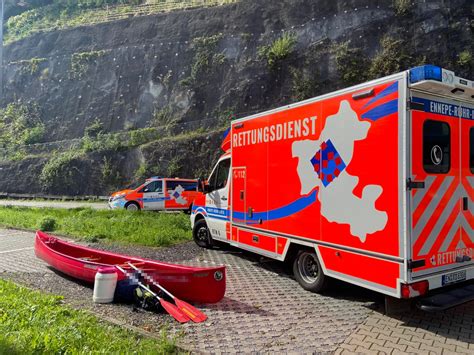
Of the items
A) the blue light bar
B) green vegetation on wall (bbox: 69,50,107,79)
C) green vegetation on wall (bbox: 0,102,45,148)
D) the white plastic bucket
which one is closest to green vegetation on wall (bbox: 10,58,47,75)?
green vegetation on wall (bbox: 0,102,45,148)

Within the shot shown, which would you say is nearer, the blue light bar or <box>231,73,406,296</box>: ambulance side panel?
the blue light bar

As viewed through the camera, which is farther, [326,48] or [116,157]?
[116,157]

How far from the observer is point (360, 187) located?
5.12 m

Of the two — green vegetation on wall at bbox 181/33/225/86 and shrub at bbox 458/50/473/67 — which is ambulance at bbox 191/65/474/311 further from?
green vegetation on wall at bbox 181/33/225/86

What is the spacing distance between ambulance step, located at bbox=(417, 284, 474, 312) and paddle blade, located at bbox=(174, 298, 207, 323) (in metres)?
2.64

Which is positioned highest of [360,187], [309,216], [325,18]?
[325,18]

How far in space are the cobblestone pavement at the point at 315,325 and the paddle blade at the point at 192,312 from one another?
111 millimetres

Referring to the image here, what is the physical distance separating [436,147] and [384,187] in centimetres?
86

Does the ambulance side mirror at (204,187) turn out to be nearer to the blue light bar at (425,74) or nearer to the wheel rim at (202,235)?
the wheel rim at (202,235)

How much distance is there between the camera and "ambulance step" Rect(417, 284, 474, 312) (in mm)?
4535

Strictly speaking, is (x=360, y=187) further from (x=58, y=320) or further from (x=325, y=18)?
(x=325, y=18)

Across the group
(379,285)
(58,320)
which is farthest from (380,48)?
(58,320)

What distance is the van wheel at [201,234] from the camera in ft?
32.0

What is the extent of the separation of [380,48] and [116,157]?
2113 cm
